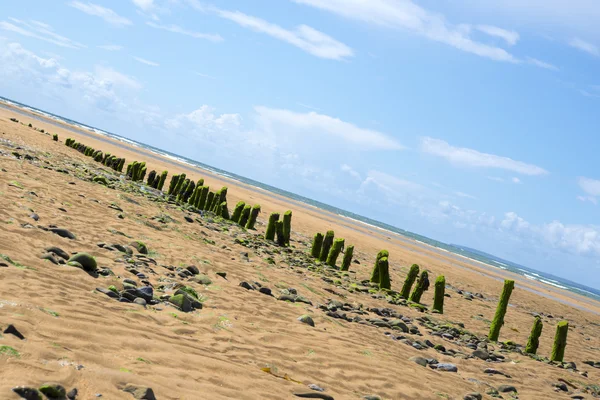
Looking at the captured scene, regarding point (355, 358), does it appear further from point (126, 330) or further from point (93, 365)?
point (93, 365)

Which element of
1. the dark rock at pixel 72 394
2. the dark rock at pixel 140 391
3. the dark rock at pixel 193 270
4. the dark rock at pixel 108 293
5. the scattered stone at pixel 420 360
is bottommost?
the scattered stone at pixel 420 360

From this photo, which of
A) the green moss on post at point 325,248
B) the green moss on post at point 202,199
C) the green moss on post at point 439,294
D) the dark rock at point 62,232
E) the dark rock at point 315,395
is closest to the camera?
the dark rock at point 315,395

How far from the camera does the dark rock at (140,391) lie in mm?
4107

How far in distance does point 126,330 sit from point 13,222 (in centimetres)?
450

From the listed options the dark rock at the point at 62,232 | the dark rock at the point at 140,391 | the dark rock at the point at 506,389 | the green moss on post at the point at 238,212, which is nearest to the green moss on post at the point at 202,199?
the green moss on post at the point at 238,212

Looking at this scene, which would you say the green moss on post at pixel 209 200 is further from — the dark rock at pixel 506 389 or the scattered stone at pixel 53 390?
the scattered stone at pixel 53 390

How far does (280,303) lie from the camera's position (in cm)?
980

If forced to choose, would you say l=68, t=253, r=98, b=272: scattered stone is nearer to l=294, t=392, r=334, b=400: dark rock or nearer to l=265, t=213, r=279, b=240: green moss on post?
l=294, t=392, r=334, b=400: dark rock

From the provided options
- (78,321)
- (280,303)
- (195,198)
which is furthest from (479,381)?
(195,198)

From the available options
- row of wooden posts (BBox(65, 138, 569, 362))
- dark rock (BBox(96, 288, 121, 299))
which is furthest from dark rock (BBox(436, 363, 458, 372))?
dark rock (BBox(96, 288, 121, 299))

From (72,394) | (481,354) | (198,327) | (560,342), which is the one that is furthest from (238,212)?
(72,394)

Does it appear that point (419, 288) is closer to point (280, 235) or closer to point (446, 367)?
point (280, 235)

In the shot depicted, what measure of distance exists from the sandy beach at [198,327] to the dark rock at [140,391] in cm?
7

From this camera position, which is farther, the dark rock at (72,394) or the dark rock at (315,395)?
the dark rock at (315,395)
